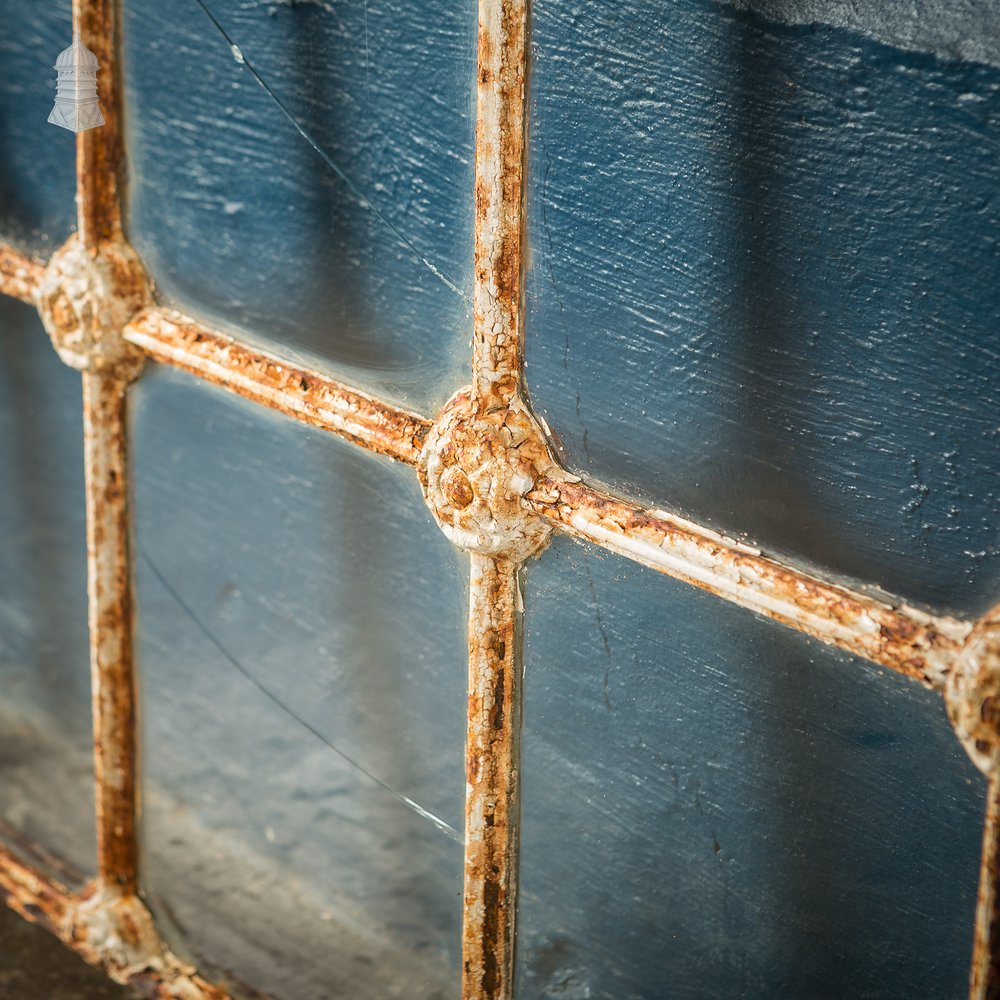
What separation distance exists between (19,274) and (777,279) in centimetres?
67

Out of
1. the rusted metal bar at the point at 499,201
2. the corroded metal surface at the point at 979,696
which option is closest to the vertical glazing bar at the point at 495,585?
the rusted metal bar at the point at 499,201

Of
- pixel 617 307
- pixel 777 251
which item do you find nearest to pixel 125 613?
pixel 617 307

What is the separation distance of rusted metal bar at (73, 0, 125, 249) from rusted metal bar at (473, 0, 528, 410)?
14.6 inches

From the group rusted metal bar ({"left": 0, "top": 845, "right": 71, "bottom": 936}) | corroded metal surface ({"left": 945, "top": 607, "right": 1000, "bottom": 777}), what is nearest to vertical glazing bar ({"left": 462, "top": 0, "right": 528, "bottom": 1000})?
corroded metal surface ({"left": 945, "top": 607, "right": 1000, "bottom": 777})

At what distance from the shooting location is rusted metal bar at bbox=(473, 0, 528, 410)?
0.82 meters

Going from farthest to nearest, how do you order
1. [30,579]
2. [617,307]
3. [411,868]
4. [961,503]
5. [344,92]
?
[30,579] → [411,868] → [344,92] → [617,307] → [961,503]

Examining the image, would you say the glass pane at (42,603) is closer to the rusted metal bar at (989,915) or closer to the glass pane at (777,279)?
the glass pane at (777,279)

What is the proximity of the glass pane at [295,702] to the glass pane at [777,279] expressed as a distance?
0.66 feet

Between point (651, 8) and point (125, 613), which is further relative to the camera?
point (125, 613)

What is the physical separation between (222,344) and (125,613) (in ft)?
0.84

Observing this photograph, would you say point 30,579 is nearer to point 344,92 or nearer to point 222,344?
point 222,344

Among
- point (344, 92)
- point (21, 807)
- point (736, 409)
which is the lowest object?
point (21, 807)

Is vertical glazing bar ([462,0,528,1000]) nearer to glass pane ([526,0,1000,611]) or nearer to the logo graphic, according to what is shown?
glass pane ([526,0,1000,611])

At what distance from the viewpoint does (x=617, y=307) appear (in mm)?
845
